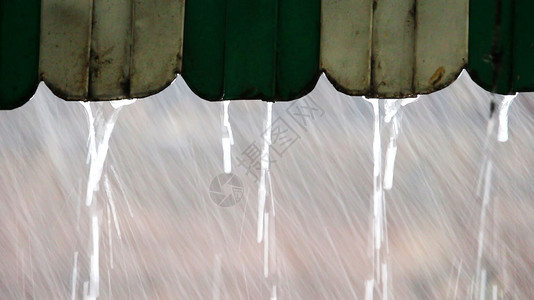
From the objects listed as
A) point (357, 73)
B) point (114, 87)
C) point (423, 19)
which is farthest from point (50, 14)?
point (423, 19)

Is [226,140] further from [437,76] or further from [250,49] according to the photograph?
[437,76]

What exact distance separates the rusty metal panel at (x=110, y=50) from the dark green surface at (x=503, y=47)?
29.7 inches

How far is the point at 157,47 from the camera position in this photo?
152cm

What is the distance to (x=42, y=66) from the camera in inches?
60.9

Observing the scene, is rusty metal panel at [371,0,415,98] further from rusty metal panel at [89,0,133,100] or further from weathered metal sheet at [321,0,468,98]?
rusty metal panel at [89,0,133,100]

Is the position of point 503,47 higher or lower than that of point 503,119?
higher

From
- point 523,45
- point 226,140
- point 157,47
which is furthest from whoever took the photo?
point 226,140

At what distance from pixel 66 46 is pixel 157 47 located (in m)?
0.21

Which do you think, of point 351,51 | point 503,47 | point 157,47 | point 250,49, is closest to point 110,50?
point 157,47

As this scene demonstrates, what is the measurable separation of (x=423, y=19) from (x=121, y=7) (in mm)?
673

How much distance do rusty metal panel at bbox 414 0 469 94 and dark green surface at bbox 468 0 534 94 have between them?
30 mm

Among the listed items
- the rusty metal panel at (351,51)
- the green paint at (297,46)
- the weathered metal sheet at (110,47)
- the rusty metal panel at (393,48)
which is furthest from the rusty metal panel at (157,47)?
the rusty metal panel at (393,48)

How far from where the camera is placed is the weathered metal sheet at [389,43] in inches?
56.3

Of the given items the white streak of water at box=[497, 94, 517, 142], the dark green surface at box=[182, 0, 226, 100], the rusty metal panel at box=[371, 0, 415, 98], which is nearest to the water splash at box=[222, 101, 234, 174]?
the dark green surface at box=[182, 0, 226, 100]
